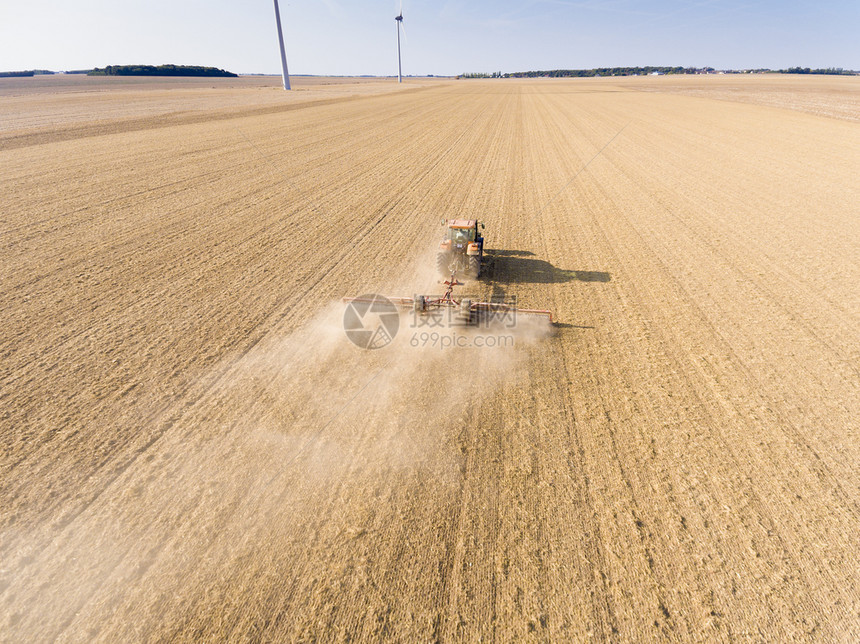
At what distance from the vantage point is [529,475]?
21.8 feet

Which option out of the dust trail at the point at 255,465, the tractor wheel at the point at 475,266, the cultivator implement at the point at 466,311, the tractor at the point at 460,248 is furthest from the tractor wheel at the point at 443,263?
the dust trail at the point at 255,465

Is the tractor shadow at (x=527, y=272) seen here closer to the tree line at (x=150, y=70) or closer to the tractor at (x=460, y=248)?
the tractor at (x=460, y=248)

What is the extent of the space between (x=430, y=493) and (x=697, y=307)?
9484 mm

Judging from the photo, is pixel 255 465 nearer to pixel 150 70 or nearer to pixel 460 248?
A: pixel 460 248

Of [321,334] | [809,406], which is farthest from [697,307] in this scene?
[321,334]

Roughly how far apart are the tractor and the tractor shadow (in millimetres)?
1026

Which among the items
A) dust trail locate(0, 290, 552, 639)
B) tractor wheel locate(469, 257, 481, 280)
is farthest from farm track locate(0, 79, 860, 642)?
tractor wheel locate(469, 257, 481, 280)

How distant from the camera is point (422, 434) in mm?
7445

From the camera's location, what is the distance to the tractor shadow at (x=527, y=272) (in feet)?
42.0

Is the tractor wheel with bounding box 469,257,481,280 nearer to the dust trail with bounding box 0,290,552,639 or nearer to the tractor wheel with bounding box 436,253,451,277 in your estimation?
the tractor wheel with bounding box 436,253,451,277

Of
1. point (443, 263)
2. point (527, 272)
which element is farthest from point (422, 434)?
point (527, 272)

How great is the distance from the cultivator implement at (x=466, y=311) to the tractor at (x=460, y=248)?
105 cm

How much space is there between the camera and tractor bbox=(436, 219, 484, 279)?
1202cm

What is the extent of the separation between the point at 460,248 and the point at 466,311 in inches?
108
